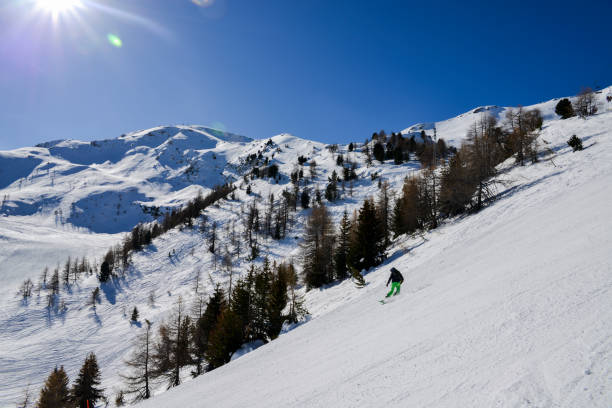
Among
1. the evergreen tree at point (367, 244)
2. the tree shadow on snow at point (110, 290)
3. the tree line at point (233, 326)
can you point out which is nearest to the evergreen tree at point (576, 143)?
the evergreen tree at point (367, 244)

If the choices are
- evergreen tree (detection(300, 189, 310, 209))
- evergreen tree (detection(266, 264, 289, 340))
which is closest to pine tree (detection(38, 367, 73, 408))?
evergreen tree (detection(266, 264, 289, 340))

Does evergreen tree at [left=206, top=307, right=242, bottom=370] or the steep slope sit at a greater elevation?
the steep slope

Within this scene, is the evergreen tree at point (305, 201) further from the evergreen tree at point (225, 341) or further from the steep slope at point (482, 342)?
the steep slope at point (482, 342)

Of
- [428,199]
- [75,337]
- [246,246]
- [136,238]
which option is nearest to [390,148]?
[246,246]

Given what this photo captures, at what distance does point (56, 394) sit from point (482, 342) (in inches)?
1678

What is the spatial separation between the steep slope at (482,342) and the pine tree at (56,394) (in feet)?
102

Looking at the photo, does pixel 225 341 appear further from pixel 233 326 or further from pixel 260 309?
Answer: pixel 260 309

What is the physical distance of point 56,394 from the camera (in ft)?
94.8

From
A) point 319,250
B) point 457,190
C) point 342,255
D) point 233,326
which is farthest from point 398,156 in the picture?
point 233,326

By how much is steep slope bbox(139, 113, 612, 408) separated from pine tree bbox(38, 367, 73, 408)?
102ft

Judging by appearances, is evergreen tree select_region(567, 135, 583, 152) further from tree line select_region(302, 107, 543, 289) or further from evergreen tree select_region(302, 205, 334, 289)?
evergreen tree select_region(302, 205, 334, 289)

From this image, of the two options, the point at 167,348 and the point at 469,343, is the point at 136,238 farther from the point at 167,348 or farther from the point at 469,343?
the point at 469,343

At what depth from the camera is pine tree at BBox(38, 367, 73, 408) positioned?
28.3m

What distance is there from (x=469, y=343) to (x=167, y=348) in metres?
34.1
